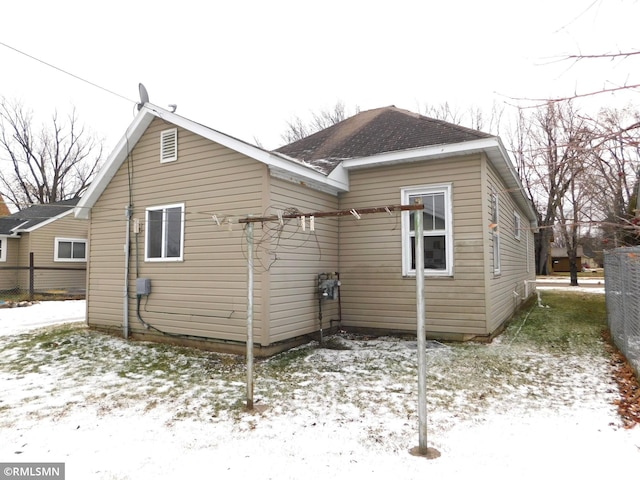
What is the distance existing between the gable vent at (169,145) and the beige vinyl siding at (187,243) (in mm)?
111

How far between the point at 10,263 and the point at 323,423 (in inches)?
765

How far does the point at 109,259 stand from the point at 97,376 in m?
3.58

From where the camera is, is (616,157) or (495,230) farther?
(495,230)

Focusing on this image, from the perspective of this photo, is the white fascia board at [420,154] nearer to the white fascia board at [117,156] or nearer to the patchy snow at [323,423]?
the patchy snow at [323,423]

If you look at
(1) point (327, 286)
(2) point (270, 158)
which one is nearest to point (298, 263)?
(1) point (327, 286)

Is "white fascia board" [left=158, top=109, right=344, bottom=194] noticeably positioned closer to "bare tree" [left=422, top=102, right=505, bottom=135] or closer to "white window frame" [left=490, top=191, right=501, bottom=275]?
"white window frame" [left=490, top=191, right=501, bottom=275]

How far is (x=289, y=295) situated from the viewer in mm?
6680

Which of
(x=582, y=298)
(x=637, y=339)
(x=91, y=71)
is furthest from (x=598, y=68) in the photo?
(x=582, y=298)

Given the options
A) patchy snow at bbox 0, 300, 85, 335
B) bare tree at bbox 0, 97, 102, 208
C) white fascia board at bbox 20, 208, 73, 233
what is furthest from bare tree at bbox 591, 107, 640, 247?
bare tree at bbox 0, 97, 102, 208

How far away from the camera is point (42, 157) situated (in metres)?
29.9

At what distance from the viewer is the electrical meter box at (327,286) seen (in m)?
7.30

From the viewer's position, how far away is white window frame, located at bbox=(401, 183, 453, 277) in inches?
285

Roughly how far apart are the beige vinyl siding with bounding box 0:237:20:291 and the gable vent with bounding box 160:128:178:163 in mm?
14194

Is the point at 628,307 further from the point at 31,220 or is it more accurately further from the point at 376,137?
the point at 31,220
